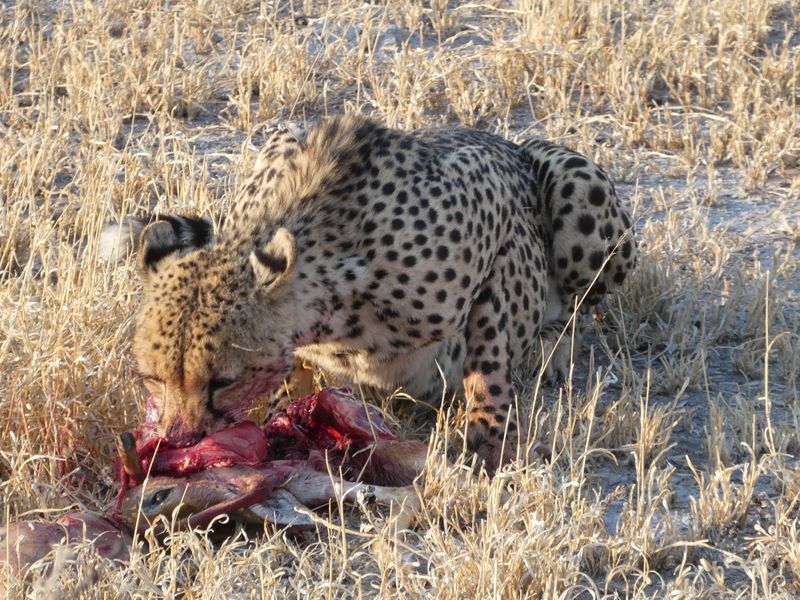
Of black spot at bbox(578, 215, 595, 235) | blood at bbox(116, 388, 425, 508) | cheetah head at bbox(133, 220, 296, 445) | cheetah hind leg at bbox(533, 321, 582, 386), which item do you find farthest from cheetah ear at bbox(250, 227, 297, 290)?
black spot at bbox(578, 215, 595, 235)

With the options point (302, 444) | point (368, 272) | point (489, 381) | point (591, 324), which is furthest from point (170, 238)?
point (591, 324)

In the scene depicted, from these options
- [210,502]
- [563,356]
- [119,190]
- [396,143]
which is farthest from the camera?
[119,190]

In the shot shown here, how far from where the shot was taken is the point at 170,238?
3.70m

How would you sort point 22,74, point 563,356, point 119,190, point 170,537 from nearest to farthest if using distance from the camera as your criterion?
point 170,537
point 563,356
point 119,190
point 22,74

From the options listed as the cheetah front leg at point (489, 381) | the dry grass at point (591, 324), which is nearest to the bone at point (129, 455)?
the dry grass at point (591, 324)

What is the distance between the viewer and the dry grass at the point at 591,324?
3404 millimetres

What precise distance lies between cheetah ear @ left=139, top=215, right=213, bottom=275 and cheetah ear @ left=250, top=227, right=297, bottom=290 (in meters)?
0.24

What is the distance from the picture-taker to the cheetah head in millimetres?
3475

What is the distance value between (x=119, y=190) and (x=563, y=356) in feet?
6.38

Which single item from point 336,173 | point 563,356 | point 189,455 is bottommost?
point 563,356

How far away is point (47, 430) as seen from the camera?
3.86m

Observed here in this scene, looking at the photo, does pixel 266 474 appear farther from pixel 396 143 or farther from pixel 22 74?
pixel 22 74

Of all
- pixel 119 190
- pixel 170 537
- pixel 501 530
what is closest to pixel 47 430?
pixel 170 537

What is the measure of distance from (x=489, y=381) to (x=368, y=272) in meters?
0.64
